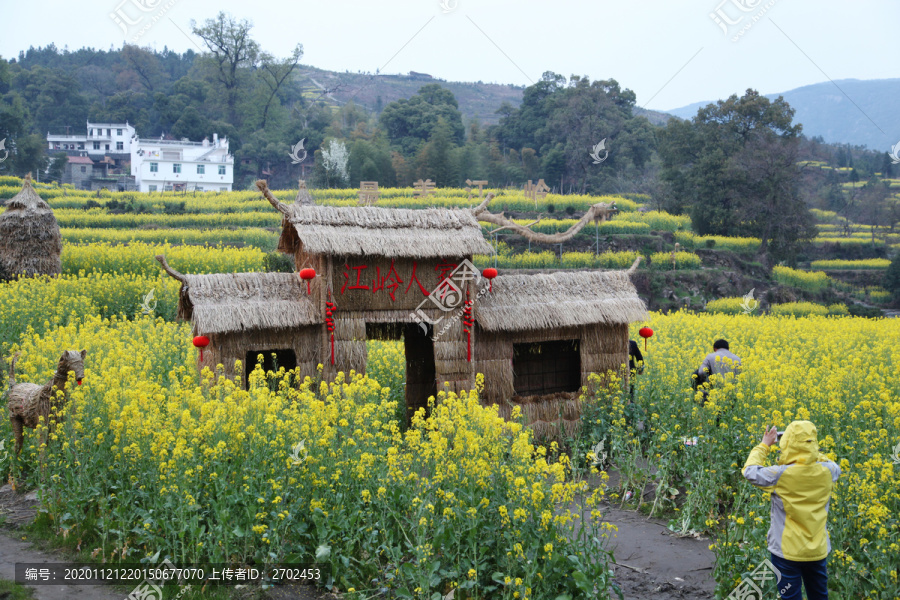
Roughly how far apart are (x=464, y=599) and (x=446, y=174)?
44721 millimetres

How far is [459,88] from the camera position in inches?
6211

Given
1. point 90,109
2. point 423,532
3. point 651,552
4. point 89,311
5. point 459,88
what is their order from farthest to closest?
point 459,88, point 90,109, point 89,311, point 651,552, point 423,532

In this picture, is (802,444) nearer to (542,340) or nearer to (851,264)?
(542,340)

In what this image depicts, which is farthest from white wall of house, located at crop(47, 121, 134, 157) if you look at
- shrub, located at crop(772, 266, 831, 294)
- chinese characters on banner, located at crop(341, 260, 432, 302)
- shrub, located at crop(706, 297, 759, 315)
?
chinese characters on banner, located at crop(341, 260, 432, 302)

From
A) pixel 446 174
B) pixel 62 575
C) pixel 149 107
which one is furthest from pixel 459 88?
pixel 62 575

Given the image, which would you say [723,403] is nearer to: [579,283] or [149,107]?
[579,283]

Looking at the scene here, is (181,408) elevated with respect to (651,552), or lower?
elevated

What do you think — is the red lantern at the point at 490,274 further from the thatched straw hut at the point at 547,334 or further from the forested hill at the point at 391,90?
the forested hill at the point at 391,90

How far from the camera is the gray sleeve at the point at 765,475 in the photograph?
5.24m

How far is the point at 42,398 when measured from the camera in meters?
7.78

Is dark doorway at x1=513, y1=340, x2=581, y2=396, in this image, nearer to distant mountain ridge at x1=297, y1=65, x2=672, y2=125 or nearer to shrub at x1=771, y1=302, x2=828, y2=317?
shrub at x1=771, y1=302, x2=828, y2=317

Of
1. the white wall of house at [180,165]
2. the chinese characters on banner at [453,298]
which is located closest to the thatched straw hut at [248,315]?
the chinese characters on banner at [453,298]

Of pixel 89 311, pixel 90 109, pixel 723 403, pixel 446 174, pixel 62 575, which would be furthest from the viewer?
pixel 90 109

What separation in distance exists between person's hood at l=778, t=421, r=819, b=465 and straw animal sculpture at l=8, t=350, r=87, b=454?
6.72 m
